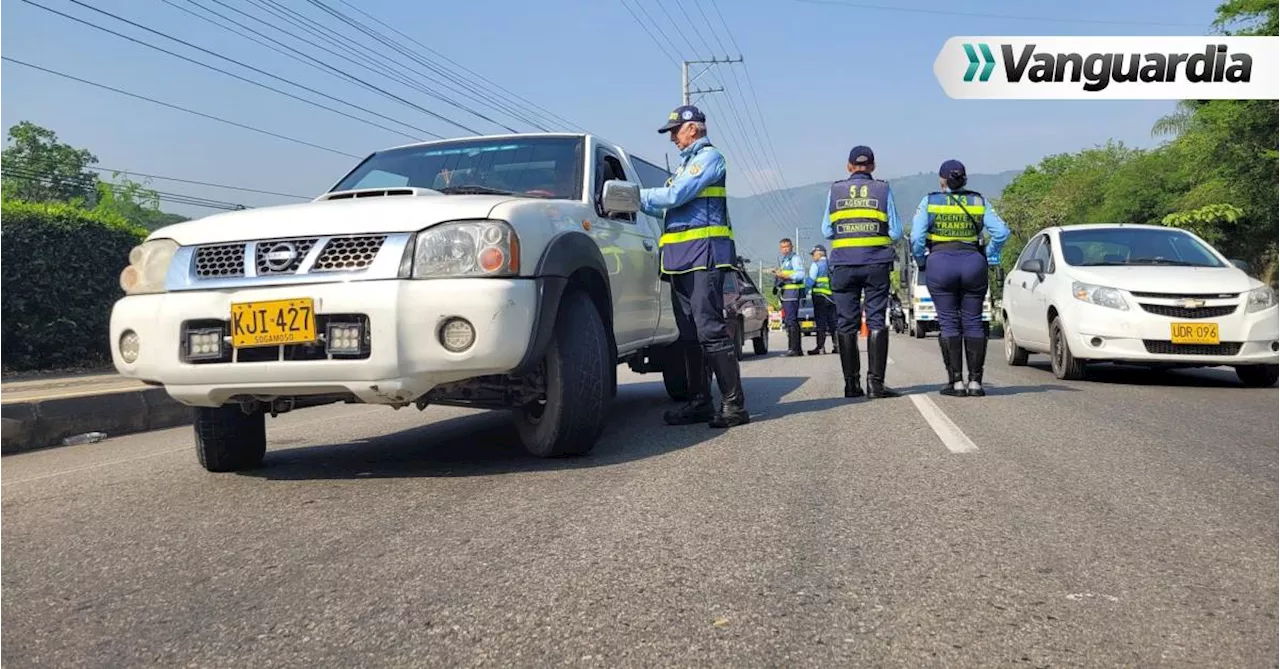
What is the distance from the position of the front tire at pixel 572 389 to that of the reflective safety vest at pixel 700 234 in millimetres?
1099

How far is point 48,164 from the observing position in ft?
210

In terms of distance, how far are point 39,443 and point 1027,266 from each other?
904 centimetres

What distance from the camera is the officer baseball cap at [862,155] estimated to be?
289 inches

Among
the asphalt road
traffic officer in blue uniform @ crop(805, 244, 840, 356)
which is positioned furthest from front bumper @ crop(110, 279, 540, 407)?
traffic officer in blue uniform @ crop(805, 244, 840, 356)

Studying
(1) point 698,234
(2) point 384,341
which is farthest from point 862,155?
(2) point 384,341

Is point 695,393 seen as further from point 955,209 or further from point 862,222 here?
point 955,209

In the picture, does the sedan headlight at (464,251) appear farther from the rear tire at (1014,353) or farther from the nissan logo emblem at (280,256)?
the rear tire at (1014,353)

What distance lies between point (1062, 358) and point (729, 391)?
14.5ft

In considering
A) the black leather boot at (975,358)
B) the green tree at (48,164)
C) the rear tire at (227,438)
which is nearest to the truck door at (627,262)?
the rear tire at (227,438)

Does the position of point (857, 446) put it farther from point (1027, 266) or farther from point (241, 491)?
point (1027, 266)

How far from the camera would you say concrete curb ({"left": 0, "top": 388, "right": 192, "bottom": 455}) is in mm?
7082

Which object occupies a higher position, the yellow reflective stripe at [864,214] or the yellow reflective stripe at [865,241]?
the yellow reflective stripe at [864,214]

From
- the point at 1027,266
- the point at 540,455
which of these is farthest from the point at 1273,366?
the point at 540,455

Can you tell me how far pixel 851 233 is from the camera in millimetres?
7289
